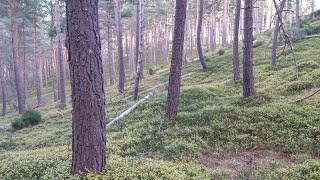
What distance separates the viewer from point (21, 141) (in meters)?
13.4

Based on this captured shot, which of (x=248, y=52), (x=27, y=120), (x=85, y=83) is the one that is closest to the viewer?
(x=85, y=83)

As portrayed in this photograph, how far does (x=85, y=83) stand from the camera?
566 centimetres

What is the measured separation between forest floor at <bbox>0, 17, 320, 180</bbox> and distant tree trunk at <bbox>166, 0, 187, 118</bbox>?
55cm

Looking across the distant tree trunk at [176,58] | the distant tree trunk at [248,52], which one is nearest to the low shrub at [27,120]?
the distant tree trunk at [176,58]

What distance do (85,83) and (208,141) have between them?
524cm

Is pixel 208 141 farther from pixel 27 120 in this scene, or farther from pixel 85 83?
pixel 27 120

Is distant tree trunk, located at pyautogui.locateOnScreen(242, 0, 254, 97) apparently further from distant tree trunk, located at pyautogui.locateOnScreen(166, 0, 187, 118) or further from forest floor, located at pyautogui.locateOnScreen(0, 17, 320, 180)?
distant tree trunk, located at pyautogui.locateOnScreen(166, 0, 187, 118)

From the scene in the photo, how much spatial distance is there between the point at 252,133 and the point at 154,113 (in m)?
4.65

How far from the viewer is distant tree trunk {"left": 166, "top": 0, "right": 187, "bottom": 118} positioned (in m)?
10.9

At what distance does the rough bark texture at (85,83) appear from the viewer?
559 cm

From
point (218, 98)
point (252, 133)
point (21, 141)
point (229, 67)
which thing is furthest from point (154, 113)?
point (229, 67)

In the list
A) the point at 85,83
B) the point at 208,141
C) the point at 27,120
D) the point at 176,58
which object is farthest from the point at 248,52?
the point at 27,120

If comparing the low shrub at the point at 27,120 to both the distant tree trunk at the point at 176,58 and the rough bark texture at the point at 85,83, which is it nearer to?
the distant tree trunk at the point at 176,58

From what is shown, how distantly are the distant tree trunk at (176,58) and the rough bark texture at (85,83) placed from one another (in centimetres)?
562
